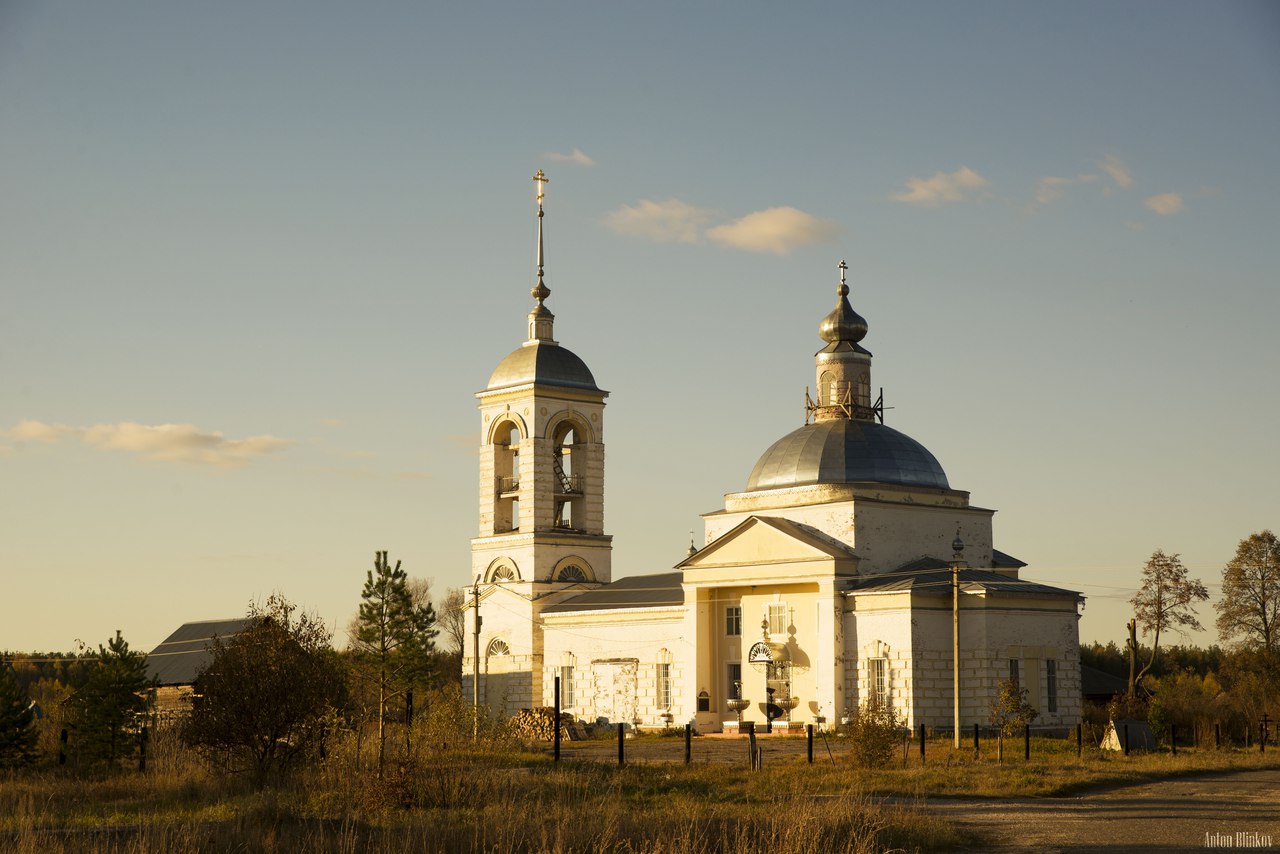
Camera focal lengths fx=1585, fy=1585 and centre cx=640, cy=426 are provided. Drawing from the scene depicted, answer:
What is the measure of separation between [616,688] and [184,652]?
3278 cm

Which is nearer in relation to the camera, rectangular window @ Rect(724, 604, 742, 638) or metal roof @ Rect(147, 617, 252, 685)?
rectangular window @ Rect(724, 604, 742, 638)

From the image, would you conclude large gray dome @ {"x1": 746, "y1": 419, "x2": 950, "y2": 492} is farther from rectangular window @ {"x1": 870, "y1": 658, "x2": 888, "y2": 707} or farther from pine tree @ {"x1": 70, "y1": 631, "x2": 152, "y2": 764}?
pine tree @ {"x1": 70, "y1": 631, "x2": 152, "y2": 764}

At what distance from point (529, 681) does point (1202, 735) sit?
22.9 meters

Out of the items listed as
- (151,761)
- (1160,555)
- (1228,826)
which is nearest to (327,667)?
(151,761)

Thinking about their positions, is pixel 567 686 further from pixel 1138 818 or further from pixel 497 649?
pixel 1138 818

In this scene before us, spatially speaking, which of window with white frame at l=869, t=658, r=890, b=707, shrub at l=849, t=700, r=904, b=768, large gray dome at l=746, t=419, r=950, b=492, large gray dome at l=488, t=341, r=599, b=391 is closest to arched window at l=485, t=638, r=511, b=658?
large gray dome at l=488, t=341, r=599, b=391

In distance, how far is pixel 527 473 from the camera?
55.6m

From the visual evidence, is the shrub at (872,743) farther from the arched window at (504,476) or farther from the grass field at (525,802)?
the arched window at (504,476)

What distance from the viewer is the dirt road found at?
63.1 feet

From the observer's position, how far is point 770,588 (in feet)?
156

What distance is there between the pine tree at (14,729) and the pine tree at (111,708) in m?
1.01

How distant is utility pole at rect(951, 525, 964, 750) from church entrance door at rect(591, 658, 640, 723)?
10.9 metres

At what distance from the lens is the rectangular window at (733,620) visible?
160 feet

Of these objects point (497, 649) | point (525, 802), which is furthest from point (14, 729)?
point (497, 649)
